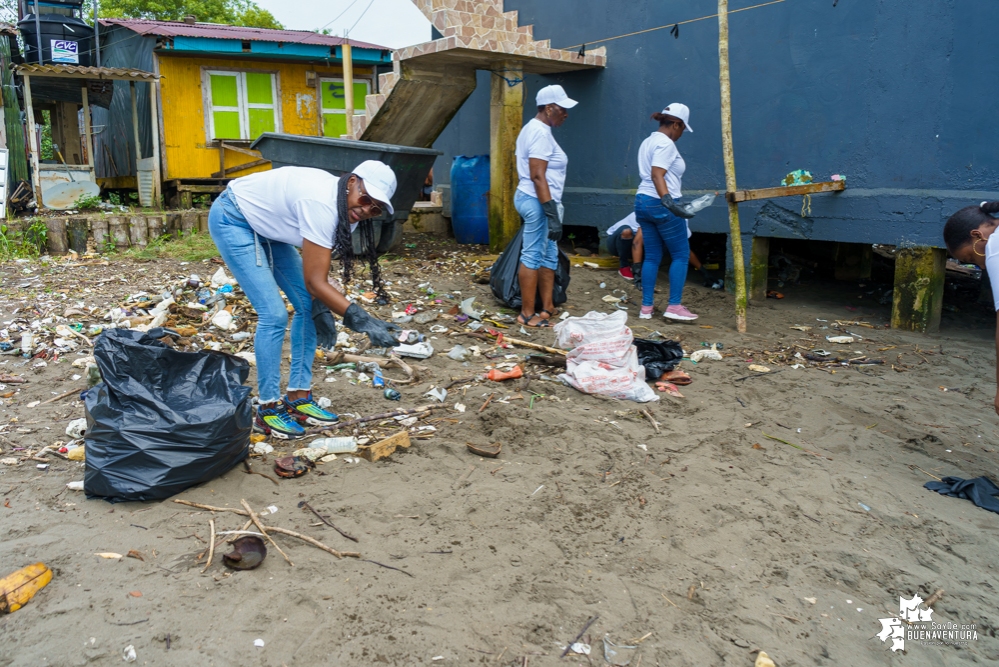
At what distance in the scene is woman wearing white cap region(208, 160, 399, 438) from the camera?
318cm

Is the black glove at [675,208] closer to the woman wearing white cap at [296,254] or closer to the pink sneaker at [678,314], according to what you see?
the pink sneaker at [678,314]

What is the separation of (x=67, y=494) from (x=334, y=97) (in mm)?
11903

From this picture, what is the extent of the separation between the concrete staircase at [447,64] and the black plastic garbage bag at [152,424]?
4831 millimetres

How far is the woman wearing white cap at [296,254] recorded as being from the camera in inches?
125

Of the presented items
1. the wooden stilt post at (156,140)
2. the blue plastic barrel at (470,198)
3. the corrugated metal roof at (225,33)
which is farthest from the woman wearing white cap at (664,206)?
the wooden stilt post at (156,140)

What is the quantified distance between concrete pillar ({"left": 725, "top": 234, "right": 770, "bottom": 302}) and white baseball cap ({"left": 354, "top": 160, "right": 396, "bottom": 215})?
4.29m

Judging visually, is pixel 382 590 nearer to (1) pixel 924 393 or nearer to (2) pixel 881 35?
(1) pixel 924 393

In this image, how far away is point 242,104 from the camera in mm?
12891

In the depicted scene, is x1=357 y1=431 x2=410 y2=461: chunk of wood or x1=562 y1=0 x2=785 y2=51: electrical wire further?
x1=562 y1=0 x2=785 y2=51: electrical wire

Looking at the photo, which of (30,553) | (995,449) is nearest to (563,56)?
(995,449)

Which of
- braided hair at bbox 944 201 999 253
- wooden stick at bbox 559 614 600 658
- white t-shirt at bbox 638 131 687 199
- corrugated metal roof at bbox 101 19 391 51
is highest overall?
corrugated metal roof at bbox 101 19 391 51

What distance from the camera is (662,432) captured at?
3.85 metres

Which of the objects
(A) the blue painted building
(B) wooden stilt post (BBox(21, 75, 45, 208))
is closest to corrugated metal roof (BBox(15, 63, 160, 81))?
(B) wooden stilt post (BBox(21, 75, 45, 208))

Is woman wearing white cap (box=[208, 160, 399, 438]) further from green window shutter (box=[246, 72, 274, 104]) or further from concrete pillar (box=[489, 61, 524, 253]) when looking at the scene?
green window shutter (box=[246, 72, 274, 104])
